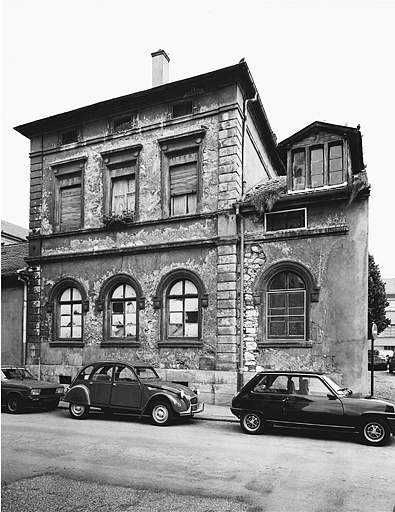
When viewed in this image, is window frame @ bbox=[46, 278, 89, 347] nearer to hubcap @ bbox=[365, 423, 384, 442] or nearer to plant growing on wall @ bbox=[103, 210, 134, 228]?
plant growing on wall @ bbox=[103, 210, 134, 228]

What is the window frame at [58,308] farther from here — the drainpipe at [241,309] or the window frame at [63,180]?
the drainpipe at [241,309]

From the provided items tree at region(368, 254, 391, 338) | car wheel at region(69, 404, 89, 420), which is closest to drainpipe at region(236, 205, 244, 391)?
car wheel at region(69, 404, 89, 420)

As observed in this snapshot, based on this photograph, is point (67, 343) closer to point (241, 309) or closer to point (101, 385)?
point (101, 385)

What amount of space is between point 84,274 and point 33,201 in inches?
164

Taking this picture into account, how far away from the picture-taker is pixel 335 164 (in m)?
14.9

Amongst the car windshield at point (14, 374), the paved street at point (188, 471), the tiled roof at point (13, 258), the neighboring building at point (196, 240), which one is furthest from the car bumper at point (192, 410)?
the tiled roof at point (13, 258)

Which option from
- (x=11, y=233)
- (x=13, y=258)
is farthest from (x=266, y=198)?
(x=11, y=233)

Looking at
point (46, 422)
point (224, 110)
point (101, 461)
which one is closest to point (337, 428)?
point (101, 461)

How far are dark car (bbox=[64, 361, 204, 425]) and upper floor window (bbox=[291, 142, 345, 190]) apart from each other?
7.41 metres

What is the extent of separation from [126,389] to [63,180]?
397 inches

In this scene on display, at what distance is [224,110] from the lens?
15758 mm

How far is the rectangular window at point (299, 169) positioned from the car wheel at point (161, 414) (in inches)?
309

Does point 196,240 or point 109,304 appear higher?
point 196,240

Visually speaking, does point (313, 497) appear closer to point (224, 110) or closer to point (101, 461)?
point (101, 461)
